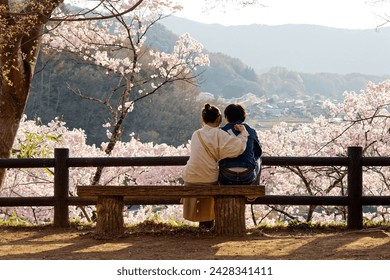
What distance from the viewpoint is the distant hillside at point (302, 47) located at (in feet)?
594

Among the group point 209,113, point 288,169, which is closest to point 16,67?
point 209,113

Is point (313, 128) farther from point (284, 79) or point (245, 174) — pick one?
point (284, 79)

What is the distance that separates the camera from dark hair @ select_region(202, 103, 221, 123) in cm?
719

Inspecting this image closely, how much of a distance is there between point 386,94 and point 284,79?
116645 millimetres

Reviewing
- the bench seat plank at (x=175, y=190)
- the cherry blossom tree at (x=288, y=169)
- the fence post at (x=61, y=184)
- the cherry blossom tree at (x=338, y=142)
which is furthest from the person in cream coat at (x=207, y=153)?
the cherry blossom tree at (x=338, y=142)

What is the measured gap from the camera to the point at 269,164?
8070 mm

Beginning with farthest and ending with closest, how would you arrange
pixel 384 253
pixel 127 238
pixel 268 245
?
pixel 127 238 → pixel 268 245 → pixel 384 253

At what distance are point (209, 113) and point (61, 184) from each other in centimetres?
226

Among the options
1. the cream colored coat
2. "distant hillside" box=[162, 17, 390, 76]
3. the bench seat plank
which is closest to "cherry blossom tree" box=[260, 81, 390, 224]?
the cream colored coat

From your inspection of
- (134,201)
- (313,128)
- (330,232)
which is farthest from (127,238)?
(313,128)

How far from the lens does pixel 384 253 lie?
6.28 m

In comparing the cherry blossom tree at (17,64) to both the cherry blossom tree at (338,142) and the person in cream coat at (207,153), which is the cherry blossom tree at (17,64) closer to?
the person in cream coat at (207,153)

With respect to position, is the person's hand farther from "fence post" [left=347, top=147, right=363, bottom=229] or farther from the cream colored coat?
"fence post" [left=347, top=147, right=363, bottom=229]

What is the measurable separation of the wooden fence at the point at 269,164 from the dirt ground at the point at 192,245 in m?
0.31
